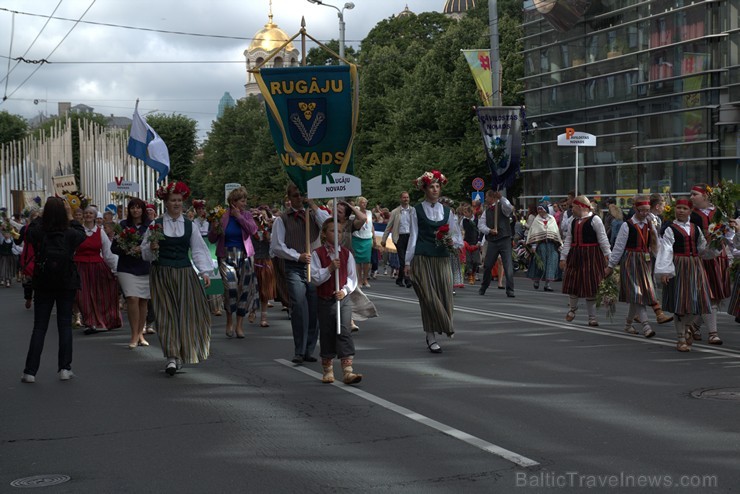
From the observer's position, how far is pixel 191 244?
10.3 meters

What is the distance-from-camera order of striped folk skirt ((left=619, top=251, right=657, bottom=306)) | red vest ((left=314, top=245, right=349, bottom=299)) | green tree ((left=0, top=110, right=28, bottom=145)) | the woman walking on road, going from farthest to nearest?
green tree ((left=0, top=110, right=28, bottom=145)) < striped folk skirt ((left=619, top=251, right=657, bottom=306)) < the woman walking on road < red vest ((left=314, top=245, right=349, bottom=299))

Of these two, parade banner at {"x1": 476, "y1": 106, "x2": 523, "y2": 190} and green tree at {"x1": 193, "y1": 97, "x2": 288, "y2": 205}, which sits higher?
green tree at {"x1": 193, "y1": 97, "x2": 288, "y2": 205}

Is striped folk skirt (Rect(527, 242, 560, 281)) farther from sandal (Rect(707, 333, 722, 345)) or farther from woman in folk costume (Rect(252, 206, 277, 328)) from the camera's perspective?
sandal (Rect(707, 333, 722, 345))

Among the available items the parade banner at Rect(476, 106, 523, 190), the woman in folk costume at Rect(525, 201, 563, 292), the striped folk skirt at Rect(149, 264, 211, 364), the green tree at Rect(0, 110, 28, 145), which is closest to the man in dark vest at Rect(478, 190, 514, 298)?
the woman in folk costume at Rect(525, 201, 563, 292)

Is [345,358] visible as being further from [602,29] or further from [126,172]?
[126,172]

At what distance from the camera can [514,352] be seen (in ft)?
36.9

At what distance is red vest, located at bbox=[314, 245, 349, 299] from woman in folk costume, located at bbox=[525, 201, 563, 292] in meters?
11.8

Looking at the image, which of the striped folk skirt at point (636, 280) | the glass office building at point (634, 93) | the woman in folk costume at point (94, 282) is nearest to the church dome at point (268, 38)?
the glass office building at point (634, 93)

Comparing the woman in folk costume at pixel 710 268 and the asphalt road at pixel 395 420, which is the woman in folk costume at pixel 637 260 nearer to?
the asphalt road at pixel 395 420

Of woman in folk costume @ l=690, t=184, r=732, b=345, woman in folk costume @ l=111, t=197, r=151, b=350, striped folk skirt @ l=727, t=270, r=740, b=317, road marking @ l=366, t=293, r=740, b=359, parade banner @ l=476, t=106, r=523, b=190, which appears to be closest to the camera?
road marking @ l=366, t=293, r=740, b=359

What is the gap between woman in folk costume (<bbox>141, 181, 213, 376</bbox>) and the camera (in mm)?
10086

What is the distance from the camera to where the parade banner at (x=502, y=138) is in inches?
995

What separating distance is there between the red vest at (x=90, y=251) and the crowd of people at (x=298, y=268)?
20mm

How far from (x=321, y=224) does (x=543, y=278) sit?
A: 1103 centimetres
